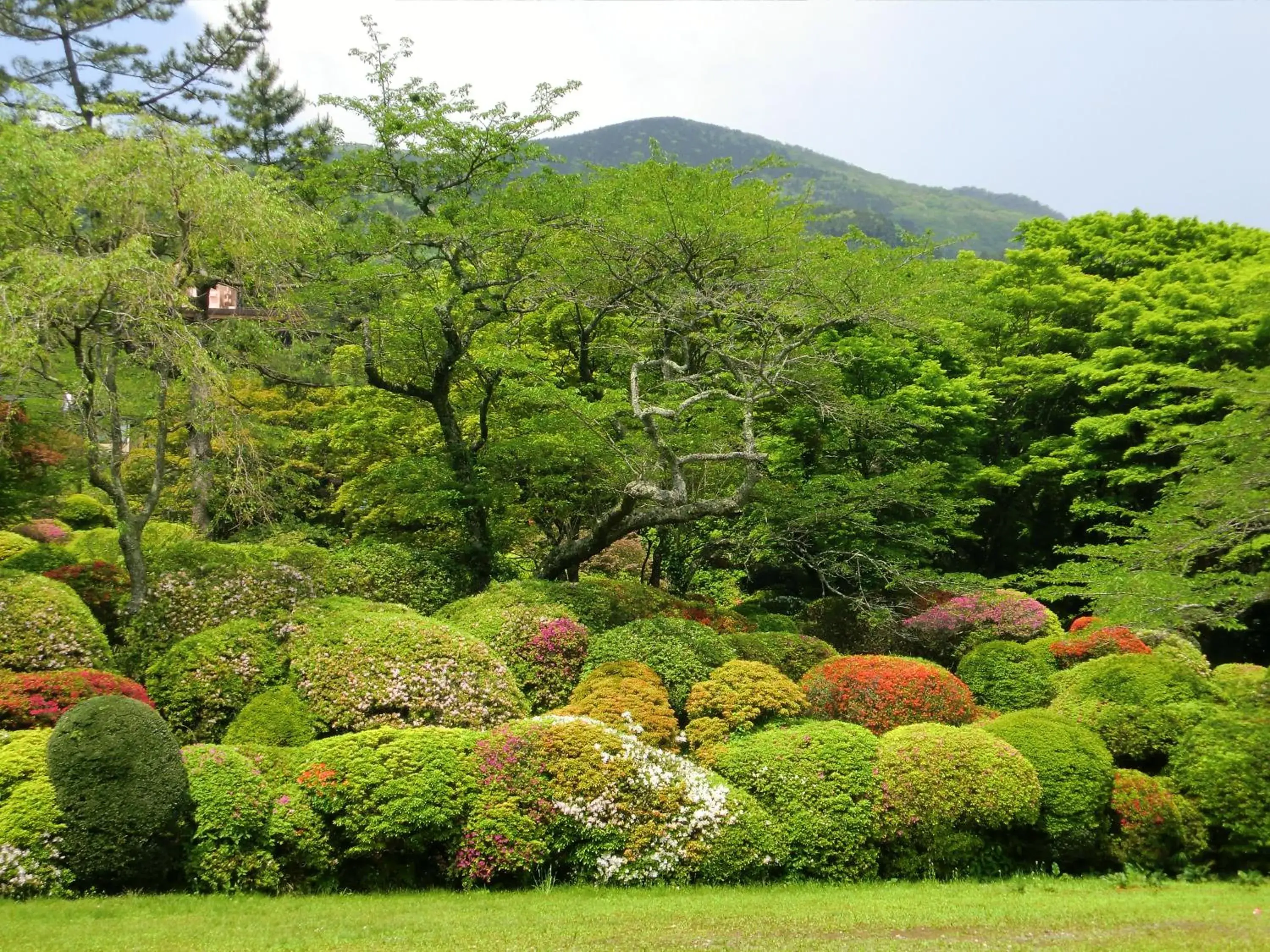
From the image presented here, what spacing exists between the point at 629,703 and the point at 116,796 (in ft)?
15.5

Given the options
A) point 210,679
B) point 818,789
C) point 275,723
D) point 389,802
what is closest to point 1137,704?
point 818,789

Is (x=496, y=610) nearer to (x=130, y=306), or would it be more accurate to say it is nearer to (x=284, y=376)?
(x=130, y=306)

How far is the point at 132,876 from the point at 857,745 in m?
6.40

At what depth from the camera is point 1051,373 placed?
68.7ft

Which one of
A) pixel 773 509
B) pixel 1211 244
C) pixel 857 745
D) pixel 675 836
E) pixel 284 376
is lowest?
pixel 675 836

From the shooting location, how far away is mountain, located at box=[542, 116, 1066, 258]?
158 meters

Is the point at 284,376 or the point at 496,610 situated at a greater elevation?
the point at 284,376

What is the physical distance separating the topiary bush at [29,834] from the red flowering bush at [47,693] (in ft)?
2.32

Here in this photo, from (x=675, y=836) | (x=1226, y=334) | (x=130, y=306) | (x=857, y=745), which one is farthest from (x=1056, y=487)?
(x=130, y=306)

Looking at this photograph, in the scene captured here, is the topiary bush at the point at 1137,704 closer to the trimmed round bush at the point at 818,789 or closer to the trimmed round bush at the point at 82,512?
the trimmed round bush at the point at 818,789

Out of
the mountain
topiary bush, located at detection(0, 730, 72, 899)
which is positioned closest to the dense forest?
topiary bush, located at detection(0, 730, 72, 899)

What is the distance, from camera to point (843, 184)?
168 meters

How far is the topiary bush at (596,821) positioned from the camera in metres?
7.52

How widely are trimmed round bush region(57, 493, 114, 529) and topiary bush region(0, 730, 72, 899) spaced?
1406cm
